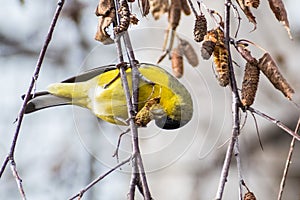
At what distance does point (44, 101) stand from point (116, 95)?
0.28 metres

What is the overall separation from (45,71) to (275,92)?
4.45 ft

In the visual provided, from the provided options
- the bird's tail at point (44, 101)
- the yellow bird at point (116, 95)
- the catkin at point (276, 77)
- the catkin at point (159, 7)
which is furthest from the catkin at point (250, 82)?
the bird's tail at point (44, 101)

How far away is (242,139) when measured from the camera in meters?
2.25

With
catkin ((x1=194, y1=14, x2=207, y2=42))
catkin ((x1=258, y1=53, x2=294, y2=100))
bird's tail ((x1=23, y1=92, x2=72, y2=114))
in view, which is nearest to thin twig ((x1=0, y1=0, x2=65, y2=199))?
catkin ((x1=194, y1=14, x2=207, y2=42))

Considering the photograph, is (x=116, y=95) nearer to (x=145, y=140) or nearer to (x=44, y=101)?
(x=44, y=101)

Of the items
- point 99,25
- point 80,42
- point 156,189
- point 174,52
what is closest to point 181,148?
point 174,52

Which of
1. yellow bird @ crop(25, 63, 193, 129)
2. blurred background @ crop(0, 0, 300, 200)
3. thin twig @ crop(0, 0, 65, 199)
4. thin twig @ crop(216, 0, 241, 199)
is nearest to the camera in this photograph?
thin twig @ crop(216, 0, 241, 199)

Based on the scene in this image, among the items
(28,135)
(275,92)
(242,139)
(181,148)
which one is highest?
(28,135)

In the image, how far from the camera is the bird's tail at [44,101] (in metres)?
1.48

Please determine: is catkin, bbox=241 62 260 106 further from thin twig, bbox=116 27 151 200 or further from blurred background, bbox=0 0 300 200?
blurred background, bbox=0 0 300 200

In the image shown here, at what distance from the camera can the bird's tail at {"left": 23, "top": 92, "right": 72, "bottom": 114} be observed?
1479mm

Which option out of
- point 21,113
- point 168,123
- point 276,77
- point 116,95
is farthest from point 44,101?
point 276,77

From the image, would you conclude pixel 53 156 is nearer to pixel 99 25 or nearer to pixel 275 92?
pixel 275 92

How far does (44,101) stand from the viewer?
1.52 meters
